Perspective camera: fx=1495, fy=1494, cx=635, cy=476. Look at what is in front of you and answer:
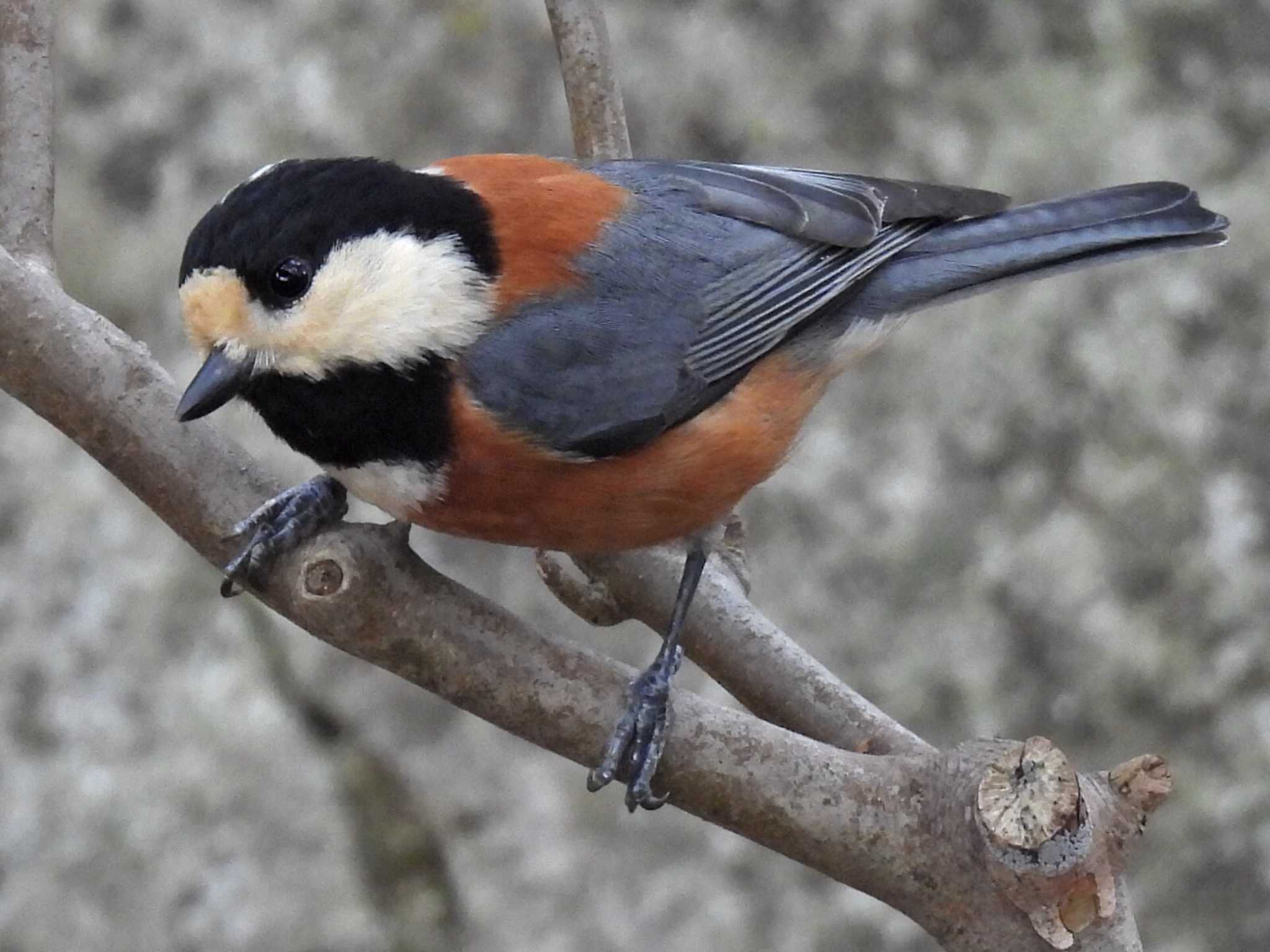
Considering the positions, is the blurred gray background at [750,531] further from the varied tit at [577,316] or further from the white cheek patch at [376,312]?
the white cheek patch at [376,312]

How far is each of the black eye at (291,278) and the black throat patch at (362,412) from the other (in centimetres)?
9

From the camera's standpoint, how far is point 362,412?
169 centimetres

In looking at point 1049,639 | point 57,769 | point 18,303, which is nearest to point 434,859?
point 57,769

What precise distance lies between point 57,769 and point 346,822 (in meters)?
Result: 0.58

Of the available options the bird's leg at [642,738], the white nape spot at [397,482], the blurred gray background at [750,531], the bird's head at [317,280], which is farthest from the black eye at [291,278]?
the blurred gray background at [750,531]

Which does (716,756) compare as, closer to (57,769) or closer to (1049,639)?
(1049,639)

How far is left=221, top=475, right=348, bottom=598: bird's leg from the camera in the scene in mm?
1593

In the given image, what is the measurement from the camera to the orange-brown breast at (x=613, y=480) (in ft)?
5.79

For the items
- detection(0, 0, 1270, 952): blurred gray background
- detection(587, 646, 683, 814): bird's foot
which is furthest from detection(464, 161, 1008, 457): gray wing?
detection(0, 0, 1270, 952): blurred gray background

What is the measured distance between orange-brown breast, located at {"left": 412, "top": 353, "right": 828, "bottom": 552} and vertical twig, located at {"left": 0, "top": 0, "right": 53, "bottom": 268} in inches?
19.7

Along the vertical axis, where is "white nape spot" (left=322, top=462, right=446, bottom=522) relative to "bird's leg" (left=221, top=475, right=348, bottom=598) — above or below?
above

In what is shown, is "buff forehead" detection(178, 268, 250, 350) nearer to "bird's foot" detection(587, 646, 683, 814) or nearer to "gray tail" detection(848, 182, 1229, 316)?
"bird's foot" detection(587, 646, 683, 814)

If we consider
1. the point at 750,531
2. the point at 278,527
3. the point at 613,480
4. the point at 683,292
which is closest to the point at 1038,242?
the point at 683,292

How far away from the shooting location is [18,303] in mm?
1515
